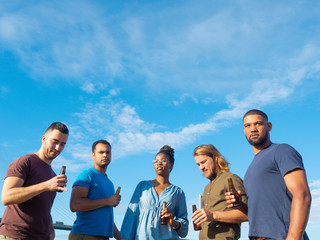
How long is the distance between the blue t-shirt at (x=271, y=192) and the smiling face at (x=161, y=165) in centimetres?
257

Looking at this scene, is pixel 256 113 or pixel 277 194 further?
pixel 256 113

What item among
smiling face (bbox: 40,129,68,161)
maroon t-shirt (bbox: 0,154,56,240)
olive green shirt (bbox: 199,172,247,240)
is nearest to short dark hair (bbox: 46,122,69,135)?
smiling face (bbox: 40,129,68,161)

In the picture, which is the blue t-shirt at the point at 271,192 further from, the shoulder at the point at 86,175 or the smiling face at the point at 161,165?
the shoulder at the point at 86,175

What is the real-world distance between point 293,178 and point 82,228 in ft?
13.3

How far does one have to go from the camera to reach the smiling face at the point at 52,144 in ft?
17.8

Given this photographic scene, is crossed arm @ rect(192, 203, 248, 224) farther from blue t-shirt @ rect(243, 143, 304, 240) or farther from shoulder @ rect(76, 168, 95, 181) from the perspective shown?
shoulder @ rect(76, 168, 95, 181)

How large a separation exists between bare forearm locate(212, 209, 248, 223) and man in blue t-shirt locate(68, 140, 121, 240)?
243 centimetres

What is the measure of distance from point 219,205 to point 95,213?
2.54 m

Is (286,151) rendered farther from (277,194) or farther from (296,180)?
(277,194)

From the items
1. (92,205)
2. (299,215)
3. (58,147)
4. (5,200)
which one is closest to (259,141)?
(299,215)

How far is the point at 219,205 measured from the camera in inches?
191

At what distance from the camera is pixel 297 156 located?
389 centimetres

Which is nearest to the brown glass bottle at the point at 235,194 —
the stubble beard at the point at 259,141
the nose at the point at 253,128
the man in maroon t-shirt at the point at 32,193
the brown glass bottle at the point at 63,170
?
the stubble beard at the point at 259,141

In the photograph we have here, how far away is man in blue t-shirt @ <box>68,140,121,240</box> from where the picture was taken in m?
6.08
